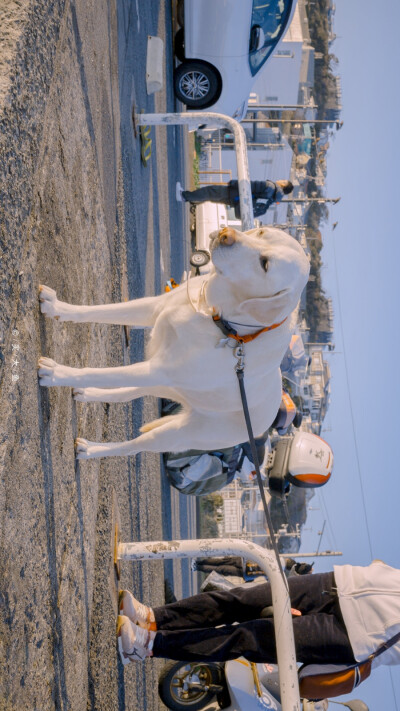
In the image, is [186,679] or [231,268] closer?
[231,268]

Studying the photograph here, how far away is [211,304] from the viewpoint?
2.81 metres

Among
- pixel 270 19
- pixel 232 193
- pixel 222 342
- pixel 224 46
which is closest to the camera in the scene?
pixel 222 342

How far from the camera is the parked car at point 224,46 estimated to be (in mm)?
9070

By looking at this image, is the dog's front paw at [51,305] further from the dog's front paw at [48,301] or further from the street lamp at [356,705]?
the street lamp at [356,705]

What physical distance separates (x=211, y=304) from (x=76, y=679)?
6.54 ft

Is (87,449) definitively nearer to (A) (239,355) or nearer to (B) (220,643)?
(A) (239,355)

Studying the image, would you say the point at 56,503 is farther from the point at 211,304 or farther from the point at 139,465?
the point at 139,465

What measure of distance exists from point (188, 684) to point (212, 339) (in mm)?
3876

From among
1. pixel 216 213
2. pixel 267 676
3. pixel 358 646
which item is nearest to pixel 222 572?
pixel 267 676

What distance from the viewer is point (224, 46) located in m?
9.31

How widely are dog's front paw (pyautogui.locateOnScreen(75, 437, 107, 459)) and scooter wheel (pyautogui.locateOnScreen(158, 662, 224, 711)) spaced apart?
105 inches

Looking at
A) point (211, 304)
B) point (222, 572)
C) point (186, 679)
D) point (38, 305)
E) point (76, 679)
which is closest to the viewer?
point (38, 305)

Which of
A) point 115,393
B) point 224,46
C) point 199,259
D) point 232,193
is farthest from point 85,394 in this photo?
point 224,46

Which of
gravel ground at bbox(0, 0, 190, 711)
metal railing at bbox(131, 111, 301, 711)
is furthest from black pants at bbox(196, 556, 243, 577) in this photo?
metal railing at bbox(131, 111, 301, 711)
